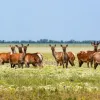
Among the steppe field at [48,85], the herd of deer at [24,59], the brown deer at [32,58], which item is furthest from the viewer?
the brown deer at [32,58]

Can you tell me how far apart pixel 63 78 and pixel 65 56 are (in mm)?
10056

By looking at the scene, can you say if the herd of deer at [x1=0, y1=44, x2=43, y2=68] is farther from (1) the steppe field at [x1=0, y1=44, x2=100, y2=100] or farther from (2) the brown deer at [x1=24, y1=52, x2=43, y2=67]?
(1) the steppe field at [x1=0, y1=44, x2=100, y2=100]

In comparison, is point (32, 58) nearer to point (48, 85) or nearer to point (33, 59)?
point (33, 59)

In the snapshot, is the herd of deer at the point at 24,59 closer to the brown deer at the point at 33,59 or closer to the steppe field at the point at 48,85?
the brown deer at the point at 33,59

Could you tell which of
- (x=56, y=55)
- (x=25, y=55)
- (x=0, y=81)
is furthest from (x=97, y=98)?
(x=56, y=55)

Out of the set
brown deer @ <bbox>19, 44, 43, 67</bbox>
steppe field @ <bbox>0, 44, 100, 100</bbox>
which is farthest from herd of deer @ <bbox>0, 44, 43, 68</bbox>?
steppe field @ <bbox>0, 44, 100, 100</bbox>

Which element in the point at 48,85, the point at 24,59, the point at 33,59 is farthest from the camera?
the point at 33,59

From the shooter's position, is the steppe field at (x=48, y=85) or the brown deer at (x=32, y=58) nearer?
the steppe field at (x=48, y=85)

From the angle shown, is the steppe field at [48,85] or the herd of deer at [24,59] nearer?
the steppe field at [48,85]

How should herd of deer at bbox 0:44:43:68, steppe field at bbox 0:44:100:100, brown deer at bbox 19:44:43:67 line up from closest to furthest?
1. steppe field at bbox 0:44:100:100
2. herd of deer at bbox 0:44:43:68
3. brown deer at bbox 19:44:43:67

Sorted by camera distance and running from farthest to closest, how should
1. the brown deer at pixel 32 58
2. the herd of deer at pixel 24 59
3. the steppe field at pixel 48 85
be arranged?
the brown deer at pixel 32 58 < the herd of deer at pixel 24 59 < the steppe field at pixel 48 85

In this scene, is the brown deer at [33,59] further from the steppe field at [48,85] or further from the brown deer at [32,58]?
the steppe field at [48,85]

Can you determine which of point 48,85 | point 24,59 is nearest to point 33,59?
point 24,59

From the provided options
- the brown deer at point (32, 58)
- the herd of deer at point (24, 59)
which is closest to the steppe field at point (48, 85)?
the herd of deer at point (24, 59)
